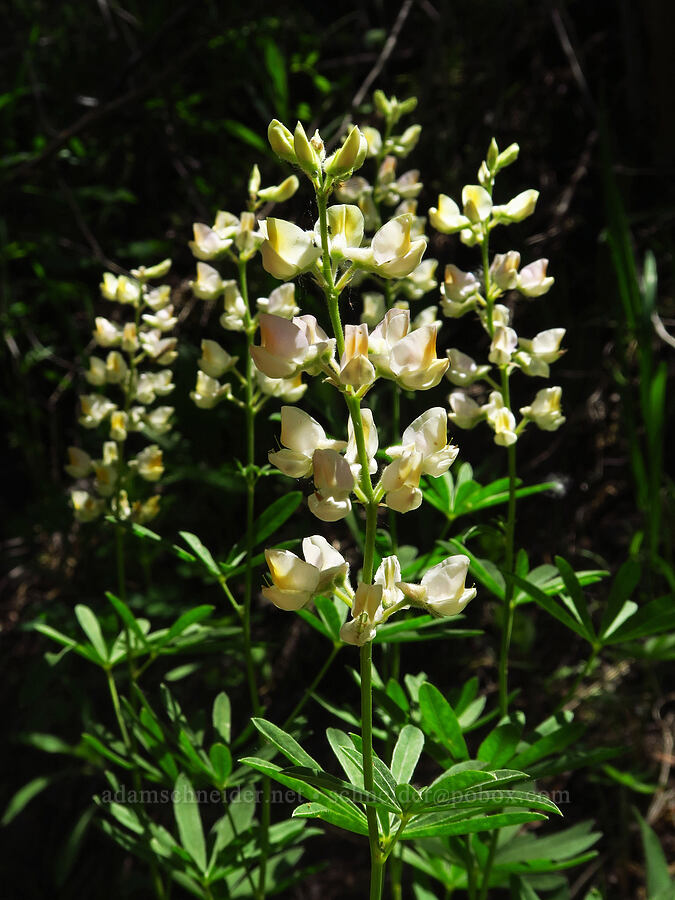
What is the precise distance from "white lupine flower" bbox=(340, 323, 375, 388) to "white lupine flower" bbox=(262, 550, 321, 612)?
0.46 feet

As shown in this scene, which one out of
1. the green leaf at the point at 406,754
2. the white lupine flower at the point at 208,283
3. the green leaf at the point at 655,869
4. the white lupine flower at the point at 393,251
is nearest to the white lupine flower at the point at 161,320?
the white lupine flower at the point at 208,283

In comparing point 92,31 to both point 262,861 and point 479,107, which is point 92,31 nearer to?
point 479,107

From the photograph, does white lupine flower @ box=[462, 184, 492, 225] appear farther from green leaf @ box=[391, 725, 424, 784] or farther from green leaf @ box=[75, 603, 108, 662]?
green leaf @ box=[75, 603, 108, 662]

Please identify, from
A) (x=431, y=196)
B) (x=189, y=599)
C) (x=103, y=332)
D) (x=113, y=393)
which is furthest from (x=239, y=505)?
(x=431, y=196)

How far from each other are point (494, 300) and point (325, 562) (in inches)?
17.0

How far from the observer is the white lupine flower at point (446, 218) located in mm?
911

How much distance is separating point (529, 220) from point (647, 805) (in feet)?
4.23

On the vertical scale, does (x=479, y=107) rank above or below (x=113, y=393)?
above

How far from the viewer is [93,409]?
1.20 metres

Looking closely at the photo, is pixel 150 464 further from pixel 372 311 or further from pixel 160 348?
pixel 372 311

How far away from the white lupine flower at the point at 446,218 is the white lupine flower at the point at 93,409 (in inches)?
21.7

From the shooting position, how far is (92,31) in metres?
2.50

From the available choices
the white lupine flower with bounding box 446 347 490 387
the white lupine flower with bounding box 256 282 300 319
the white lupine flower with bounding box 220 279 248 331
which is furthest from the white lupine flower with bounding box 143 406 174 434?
the white lupine flower with bounding box 446 347 490 387

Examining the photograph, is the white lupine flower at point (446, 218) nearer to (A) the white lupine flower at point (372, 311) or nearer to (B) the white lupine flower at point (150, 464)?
(A) the white lupine flower at point (372, 311)
